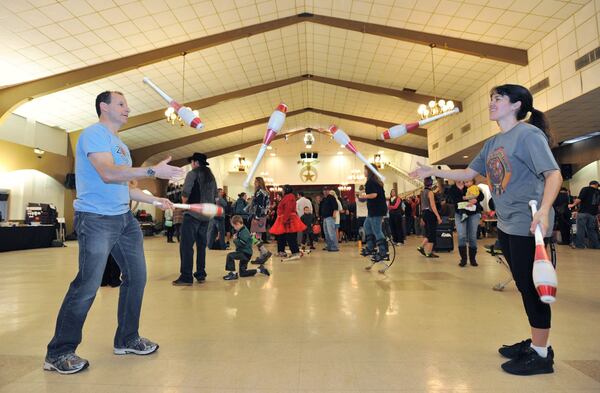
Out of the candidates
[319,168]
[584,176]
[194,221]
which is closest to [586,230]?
[584,176]

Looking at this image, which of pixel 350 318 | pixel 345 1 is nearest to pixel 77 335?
pixel 350 318

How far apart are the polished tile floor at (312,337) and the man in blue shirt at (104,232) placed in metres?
0.13

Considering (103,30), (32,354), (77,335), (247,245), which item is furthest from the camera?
(103,30)

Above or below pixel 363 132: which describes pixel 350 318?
Result: below

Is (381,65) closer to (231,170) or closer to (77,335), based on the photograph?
(77,335)

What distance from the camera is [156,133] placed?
15.9 metres

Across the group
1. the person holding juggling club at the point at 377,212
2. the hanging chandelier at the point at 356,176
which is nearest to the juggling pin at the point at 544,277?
the person holding juggling club at the point at 377,212

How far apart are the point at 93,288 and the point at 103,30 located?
7753mm

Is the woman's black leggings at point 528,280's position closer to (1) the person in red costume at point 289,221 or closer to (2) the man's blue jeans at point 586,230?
(1) the person in red costume at point 289,221

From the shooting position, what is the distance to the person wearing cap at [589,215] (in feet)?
28.4

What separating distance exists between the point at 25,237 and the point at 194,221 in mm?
9220

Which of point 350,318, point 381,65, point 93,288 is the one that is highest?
point 381,65

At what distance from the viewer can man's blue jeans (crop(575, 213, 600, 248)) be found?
28.6ft

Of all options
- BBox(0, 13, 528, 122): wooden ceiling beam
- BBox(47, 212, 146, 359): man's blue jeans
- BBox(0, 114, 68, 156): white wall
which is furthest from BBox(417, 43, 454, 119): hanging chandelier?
BBox(0, 114, 68, 156): white wall
